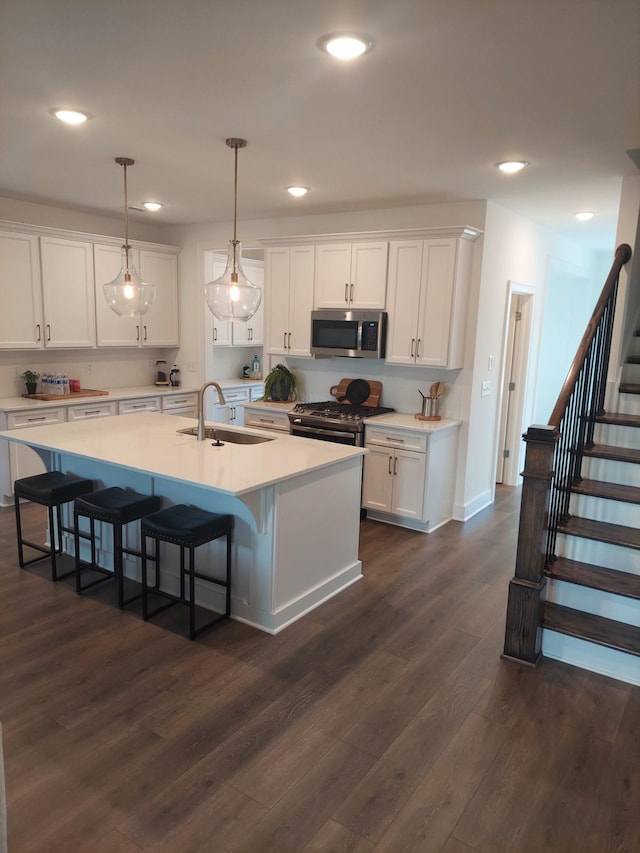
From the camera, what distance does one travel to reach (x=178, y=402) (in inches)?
253

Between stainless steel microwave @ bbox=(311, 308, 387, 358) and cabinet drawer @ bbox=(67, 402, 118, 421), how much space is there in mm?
2075

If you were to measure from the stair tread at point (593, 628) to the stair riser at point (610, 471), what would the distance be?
0.85 metres

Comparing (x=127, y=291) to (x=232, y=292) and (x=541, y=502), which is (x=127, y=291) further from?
(x=541, y=502)

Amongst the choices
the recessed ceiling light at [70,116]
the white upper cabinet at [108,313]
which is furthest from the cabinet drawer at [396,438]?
the recessed ceiling light at [70,116]

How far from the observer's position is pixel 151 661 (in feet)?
9.26

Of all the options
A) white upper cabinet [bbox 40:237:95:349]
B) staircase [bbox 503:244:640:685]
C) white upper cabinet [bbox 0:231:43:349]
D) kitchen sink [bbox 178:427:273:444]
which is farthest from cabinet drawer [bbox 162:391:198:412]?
staircase [bbox 503:244:640:685]

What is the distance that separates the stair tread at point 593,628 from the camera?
2.77 meters

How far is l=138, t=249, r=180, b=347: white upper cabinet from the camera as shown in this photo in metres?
6.25

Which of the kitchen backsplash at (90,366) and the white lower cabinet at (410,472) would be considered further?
the kitchen backsplash at (90,366)

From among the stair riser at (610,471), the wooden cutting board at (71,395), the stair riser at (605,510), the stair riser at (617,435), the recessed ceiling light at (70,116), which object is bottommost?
the stair riser at (605,510)

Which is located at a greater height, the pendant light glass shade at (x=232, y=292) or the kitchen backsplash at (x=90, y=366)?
the pendant light glass shade at (x=232, y=292)

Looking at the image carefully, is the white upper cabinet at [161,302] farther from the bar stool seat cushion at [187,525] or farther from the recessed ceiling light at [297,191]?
the bar stool seat cushion at [187,525]

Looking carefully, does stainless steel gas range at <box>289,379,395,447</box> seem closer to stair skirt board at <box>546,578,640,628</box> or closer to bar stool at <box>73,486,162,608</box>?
bar stool at <box>73,486,162,608</box>

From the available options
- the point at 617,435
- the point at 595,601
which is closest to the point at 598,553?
the point at 595,601
